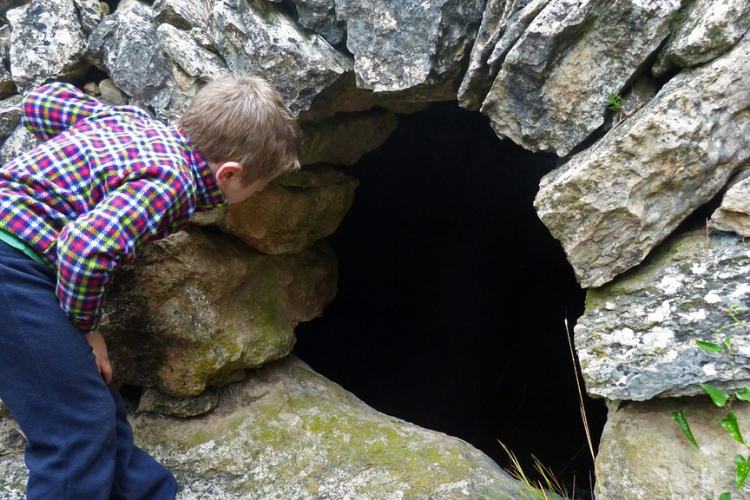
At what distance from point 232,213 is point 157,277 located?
34 cm

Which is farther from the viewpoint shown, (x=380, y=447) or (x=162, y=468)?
(x=380, y=447)

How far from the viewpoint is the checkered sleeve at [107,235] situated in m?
1.20

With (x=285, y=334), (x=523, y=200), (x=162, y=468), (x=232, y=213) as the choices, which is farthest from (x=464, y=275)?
(x=162, y=468)

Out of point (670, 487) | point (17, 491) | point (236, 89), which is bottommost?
point (17, 491)

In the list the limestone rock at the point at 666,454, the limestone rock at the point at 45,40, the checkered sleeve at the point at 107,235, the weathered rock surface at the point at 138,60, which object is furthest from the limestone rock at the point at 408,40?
the limestone rock at the point at 666,454

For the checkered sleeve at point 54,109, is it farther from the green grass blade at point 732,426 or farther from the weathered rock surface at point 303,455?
the green grass blade at point 732,426

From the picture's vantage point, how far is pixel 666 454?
4.47 ft

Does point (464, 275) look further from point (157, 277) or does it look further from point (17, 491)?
point (17, 491)

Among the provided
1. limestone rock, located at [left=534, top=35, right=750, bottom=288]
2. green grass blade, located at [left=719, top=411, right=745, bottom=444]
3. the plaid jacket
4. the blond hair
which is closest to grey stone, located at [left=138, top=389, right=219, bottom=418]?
the plaid jacket

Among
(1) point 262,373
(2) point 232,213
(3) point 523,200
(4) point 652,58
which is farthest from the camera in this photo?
(3) point 523,200

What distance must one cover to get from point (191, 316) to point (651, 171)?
148cm

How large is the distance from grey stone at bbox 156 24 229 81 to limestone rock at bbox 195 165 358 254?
475mm

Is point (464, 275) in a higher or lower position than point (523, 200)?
lower

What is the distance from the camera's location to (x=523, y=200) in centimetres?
393
